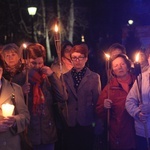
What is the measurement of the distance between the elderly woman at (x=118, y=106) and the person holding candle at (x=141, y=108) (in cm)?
27

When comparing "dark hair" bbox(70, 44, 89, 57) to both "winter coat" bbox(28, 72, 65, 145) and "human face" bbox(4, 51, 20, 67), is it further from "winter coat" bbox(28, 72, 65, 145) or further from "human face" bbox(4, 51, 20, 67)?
"human face" bbox(4, 51, 20, 67)

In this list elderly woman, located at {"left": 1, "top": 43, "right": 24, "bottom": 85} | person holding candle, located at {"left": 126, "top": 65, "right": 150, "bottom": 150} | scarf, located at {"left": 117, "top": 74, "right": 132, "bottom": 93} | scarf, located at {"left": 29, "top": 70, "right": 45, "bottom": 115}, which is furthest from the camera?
elderly woman, located at {"left": 1, "top": 43, "right": 24, "bottom": 85}

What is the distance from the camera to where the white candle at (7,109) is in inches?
160

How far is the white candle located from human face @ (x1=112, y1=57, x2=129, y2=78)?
6.39 feet

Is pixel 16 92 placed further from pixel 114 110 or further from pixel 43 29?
pixel 43 29

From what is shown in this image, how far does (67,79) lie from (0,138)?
181 centimetres

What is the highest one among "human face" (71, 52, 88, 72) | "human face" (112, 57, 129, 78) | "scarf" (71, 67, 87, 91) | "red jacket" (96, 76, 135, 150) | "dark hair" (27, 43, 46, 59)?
"dark hair" (27, 43, 46, 59)

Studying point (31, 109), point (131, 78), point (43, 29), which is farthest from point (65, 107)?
point (43, 29)

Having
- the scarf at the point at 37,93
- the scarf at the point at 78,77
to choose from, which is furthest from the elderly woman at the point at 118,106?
the scarf at the point at 37,93

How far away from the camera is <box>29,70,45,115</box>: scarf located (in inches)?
205

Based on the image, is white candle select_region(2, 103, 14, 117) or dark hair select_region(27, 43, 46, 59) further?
dark hair select_region(27, 43, 46, 59)

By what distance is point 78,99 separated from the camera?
5711mm

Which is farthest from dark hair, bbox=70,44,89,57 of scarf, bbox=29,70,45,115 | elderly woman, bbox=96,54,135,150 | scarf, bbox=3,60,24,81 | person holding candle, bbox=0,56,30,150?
person holding candle, bbox=0,56,30,150

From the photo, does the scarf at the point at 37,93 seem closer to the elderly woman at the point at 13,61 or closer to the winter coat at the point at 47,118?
the winter coat at the point at 47,118
